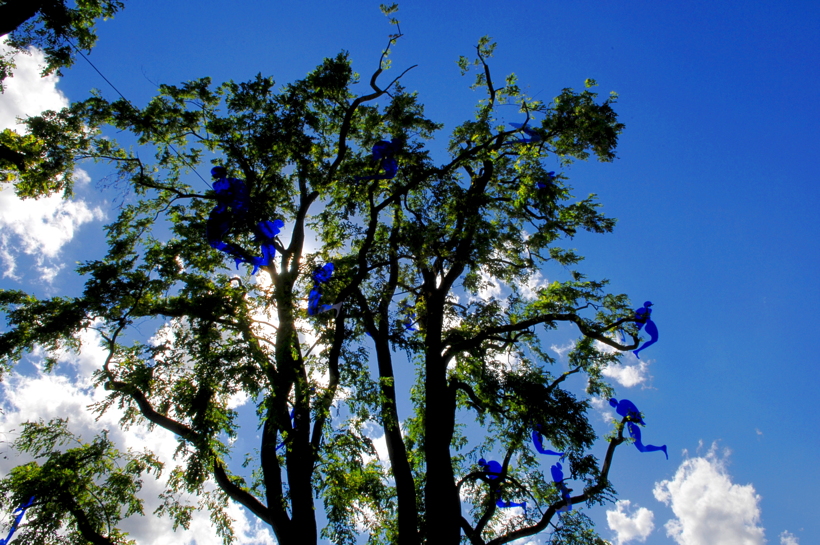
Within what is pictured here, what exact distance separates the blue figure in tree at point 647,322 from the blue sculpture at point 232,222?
645 cm

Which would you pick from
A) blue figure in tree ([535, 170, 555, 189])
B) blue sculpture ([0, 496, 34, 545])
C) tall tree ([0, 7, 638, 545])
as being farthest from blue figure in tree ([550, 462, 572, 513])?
blue sculpture ([0, 496, 34, 545])

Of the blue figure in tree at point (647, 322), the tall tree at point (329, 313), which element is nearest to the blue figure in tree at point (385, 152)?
the tall tree at point (329, 313)

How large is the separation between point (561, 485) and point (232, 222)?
7.61 metres

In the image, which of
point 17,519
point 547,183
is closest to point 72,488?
point 17,519

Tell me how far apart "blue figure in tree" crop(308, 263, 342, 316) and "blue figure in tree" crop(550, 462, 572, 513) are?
17.4 ft

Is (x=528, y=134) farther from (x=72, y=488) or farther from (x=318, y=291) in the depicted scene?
(x=72, y=488)

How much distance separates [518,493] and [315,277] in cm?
584

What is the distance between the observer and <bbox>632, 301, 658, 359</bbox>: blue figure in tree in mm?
7453

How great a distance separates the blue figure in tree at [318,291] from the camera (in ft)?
23.9

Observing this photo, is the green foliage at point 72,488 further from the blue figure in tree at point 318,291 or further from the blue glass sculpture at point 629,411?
the blue glass sculpture at point 629,411

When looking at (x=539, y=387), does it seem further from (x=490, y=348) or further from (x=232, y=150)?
(x=232, y=150)

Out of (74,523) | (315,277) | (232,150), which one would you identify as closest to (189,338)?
(315,277)

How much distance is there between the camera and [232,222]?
22.7 feet

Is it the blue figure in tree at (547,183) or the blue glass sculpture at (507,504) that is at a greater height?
the blue figure in tree at (547,183)
